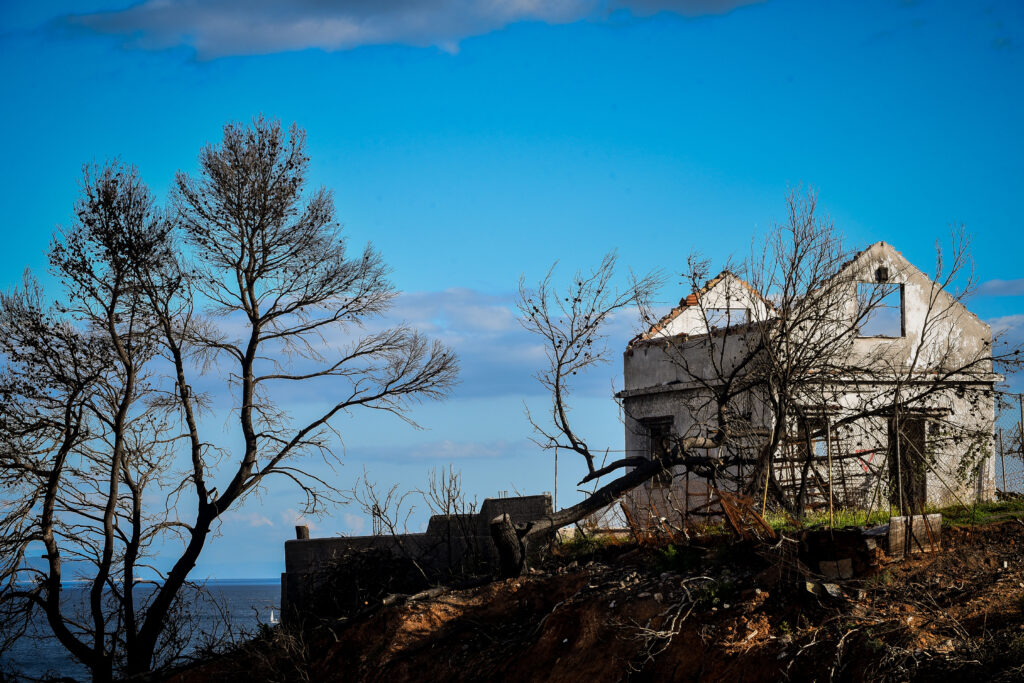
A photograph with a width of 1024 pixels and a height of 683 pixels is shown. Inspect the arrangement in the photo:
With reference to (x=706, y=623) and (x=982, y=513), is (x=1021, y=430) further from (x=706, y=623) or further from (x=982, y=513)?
(x=706, y=623)

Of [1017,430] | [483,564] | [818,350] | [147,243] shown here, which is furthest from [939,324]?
[147,243]

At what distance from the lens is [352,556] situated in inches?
673

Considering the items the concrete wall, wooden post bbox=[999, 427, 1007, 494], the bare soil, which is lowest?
the bare soil

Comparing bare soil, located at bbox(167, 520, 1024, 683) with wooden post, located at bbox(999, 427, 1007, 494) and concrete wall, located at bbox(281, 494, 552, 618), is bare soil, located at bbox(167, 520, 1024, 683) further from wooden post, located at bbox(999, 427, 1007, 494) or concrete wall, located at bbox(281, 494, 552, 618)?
wooden post, located at bbox(999, 427, 1007, 494)

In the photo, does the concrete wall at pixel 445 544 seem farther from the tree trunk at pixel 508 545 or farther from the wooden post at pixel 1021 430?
the wooden post at pixel 1021 430

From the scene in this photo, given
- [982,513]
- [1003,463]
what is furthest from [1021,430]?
[982,513]

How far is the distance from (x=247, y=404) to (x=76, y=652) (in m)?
5.32

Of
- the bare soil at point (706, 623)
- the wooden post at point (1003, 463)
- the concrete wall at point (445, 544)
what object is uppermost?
the wooden post at point (1003, 463)

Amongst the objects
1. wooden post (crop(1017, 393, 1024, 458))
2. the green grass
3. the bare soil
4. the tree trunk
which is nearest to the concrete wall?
the tree trunk

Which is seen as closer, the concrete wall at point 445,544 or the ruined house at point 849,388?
the concrete wall at point 445,544

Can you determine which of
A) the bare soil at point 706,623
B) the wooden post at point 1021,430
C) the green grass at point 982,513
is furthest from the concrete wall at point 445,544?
the wooden post at point 1021,430

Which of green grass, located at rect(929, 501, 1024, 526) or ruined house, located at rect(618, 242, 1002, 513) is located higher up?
ruined house, located at rect(618, 242, 1002, 513)

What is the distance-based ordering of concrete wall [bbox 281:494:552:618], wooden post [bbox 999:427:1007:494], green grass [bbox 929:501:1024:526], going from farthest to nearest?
wooden post [bbox 999:427:1007:494] → concrete wall [bbox 281:494:552:618] → green grass [bbox 929:501:1024:526]

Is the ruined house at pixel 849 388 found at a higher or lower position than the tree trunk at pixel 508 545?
higher
